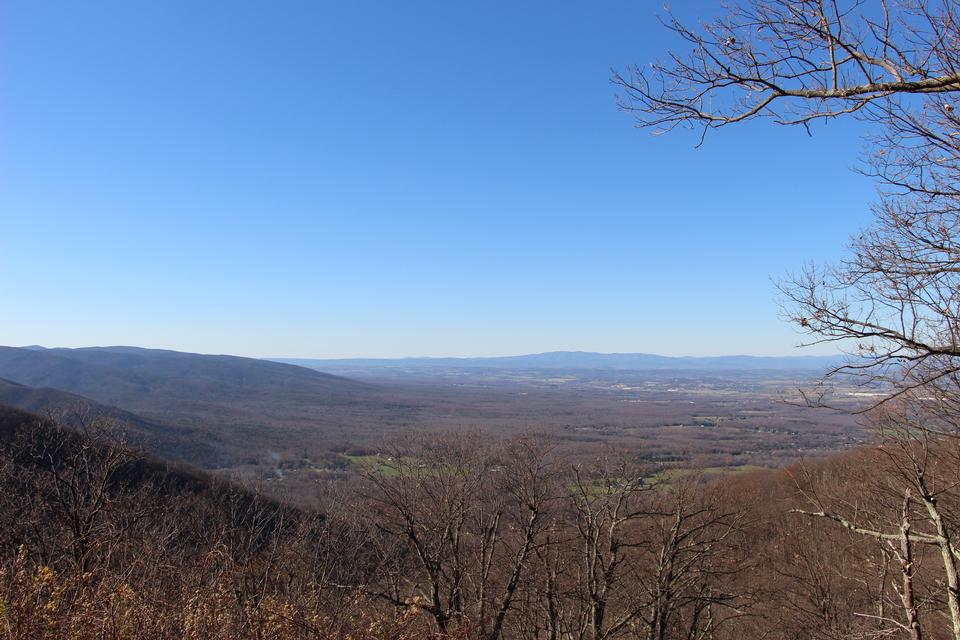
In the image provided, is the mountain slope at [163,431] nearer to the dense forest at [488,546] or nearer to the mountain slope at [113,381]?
the dense forest at [488,546]

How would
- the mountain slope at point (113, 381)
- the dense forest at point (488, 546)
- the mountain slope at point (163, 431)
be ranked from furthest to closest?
the mountain slope at point (113, 381) → the mountain slope at point (163, 431) → the dense forest at point (488, 546)

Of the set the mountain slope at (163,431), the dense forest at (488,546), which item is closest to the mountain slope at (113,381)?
the mountain slope at (163,431)

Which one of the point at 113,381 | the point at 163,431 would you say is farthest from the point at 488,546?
the point at 113,381

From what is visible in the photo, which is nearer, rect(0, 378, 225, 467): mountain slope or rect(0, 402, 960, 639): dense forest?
rect(0, 402, 960, 639): dense forest

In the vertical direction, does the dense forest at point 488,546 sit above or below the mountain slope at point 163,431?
above

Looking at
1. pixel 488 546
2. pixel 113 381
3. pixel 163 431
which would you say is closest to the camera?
pixel 488 546

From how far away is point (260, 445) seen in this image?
299 ft

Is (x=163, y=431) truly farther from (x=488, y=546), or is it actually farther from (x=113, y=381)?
(x=113, y=381)

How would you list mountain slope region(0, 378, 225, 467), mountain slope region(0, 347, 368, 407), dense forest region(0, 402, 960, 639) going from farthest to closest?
mountain slope region(0, 347, 368, 407)
mountain slope region(0, 378, 225, 467)
dense forest region(0, 402, 960, 639)

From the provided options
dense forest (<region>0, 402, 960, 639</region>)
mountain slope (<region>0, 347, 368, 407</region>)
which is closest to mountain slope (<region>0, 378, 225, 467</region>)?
dense forest (<region>0, 402, 960, 639</region>)

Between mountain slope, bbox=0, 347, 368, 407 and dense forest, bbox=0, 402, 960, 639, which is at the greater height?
dense forest, bbox=0, 402, 960, 639

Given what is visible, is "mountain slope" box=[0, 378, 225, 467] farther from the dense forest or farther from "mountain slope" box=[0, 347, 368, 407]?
"mountain slope" box=[0, 347, 368, 407]

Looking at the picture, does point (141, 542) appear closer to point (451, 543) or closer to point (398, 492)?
point (398, 492)

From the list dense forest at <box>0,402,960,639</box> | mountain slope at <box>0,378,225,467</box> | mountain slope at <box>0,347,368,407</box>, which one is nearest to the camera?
dense forest at <box>0,402,960,639</box>
